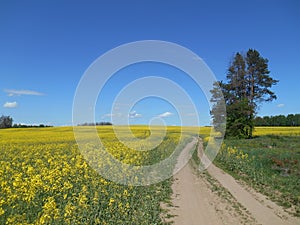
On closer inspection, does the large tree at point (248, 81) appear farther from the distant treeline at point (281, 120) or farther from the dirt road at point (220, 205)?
the distant treeline at point (281, 120)

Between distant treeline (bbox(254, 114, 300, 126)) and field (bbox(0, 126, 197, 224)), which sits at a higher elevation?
distant treeline (bbox(254, 114, 300, 126))

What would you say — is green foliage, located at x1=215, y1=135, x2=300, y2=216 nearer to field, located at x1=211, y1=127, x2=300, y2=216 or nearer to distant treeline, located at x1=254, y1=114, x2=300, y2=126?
field, located at x1=211, y1=127, x2=300, y2=216

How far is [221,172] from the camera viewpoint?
16.4 meters

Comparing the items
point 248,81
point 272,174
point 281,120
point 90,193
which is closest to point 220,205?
point 90,193

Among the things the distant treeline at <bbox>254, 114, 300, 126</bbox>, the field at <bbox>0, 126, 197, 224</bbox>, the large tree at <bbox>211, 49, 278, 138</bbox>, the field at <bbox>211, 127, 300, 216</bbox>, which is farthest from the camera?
the distant treeline at <bbox>254, 114, 300, 126</bbox>

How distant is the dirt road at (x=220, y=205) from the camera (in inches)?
321

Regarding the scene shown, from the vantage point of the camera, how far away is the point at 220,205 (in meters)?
9.54

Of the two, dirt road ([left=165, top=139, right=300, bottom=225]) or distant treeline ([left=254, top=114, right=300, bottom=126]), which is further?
distant treeline ([left=254, top=114, right=300, bottom=126])

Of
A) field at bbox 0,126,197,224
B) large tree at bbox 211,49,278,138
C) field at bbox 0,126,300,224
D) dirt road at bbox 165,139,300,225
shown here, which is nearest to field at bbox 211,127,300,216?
field at bbox 0,126,300,224

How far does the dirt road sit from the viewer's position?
8.16 metres

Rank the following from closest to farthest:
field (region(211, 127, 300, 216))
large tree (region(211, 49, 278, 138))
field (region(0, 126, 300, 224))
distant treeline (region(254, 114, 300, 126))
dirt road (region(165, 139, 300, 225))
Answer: field (region(0, 126, 300, 224)) → dirt road (region(165, 139, 300, 225)) → field (region(211, 127, 300, 216)) → large tree (region(211, 49, 278, 138)) → distant treeline (region(254, 114, 300, 126))

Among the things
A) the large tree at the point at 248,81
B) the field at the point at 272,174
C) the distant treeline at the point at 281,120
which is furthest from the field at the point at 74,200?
the distant treeline at the point at 281,120

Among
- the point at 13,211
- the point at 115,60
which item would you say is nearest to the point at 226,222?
the point at 13,211

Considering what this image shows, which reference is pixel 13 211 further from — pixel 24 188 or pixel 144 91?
pixel 144 91
